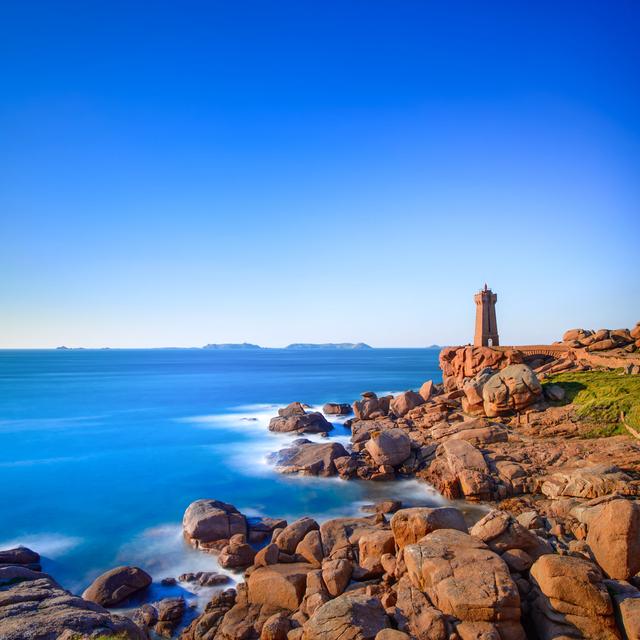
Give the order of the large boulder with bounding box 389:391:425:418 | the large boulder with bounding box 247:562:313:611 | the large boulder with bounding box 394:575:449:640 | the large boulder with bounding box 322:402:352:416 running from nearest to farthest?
1. the large boulder with bounding box 394:575:449:640
2. the large boulder with bounding box 247:562:313:611
3. the large boulder with bounding box 389:391:425:418
4. the large boulder with bounding box 322:402:352:416

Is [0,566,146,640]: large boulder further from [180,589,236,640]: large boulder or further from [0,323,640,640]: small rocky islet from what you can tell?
[180,589,236,640]: large boulder

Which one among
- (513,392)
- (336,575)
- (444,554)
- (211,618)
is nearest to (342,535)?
(336,575)

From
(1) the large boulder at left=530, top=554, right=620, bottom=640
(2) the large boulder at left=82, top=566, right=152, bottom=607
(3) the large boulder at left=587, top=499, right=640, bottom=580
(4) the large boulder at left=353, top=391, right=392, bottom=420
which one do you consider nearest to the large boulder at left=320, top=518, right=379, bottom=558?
(2) the large boulder at left=82, top=566, right=152, bottom=607

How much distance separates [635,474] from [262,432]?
2759 centimetres

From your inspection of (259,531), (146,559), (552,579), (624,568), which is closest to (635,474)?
(624,568)

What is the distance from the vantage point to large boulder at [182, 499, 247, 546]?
17.9m

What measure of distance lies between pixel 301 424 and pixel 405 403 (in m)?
8.99

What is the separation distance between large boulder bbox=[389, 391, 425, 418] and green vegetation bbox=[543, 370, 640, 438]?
1041 centimetres

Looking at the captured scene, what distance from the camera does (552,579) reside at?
32.5 feet

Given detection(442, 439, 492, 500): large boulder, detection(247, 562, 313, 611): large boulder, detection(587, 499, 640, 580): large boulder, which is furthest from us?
detection(442, 439, 492, 500): large boulder

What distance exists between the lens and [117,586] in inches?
555

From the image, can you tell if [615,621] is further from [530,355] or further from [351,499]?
[530,355]

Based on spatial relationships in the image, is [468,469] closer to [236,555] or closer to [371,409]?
[236,555]

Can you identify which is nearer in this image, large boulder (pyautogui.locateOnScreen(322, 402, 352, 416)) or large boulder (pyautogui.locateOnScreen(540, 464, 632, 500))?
large boulder (pyautogui.locateOnScreen(540, 464, 632, 500))
